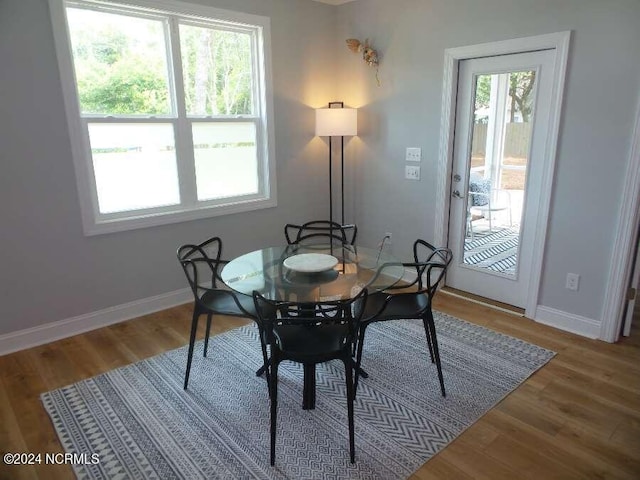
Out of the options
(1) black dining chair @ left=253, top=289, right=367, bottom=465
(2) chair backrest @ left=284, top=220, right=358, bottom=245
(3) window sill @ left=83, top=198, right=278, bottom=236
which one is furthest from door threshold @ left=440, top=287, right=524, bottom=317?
(1) black dining chair @ left=253, top=289, right=367, bottom=465

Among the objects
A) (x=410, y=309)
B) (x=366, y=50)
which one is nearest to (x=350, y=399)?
(x=410, y=309)

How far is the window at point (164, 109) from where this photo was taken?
9.78ft

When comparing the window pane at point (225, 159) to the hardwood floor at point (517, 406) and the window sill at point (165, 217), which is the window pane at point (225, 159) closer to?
the window sill at point (165, 217)

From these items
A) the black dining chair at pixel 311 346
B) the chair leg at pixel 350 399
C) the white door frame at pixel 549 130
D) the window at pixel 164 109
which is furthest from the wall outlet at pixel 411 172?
the chair leg at pixel 350 399

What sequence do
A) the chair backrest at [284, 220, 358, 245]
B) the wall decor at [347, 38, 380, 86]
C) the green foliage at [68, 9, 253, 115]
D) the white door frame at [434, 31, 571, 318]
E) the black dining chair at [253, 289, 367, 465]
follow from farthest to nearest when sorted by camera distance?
the wall decor at [347, 38, 380, 86], the chair backrest at [284, 220, 358, 245], the green foliage at [68, 9, 253, 115], the white door frame at [434, 31, 571, 318], the black dining chair at [253, 289, 367, 465]

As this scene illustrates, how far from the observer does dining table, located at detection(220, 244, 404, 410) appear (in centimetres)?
211

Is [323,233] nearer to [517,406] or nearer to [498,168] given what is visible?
[498,168]

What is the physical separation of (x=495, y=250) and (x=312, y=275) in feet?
6.57

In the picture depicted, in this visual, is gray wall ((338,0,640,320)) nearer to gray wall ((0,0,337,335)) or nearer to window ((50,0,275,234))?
gray wall ((0,0,337,335))

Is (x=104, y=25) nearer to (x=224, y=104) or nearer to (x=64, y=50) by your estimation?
(x=64, y=50)

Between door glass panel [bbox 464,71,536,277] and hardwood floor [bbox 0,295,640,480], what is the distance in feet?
1.95

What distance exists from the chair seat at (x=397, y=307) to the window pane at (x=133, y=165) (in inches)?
79.0

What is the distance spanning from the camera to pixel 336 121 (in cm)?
396

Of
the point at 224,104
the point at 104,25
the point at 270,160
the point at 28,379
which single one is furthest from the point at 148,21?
the point at 28,379
